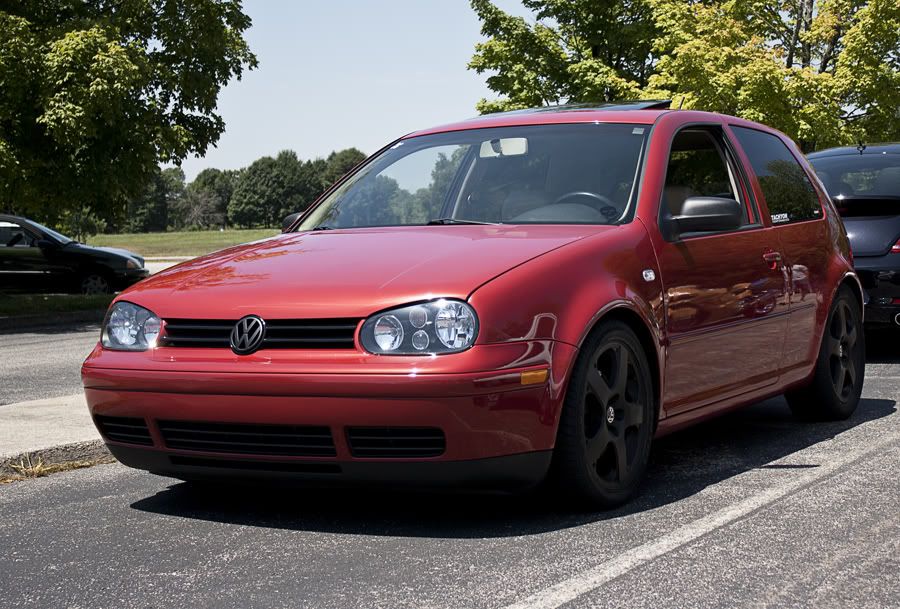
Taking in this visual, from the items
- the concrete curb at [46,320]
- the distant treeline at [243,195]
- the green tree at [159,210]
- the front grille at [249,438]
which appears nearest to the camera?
the front grille at [249,438]

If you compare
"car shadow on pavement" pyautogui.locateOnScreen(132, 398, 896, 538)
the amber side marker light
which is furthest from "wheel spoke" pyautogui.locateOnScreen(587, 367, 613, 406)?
"car shadow on pavement" pyautogui.locateOnScreen(132, 398, 896, 538)

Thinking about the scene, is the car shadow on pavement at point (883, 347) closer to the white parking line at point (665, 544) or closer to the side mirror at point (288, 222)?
the white parking line at point (665, 544)

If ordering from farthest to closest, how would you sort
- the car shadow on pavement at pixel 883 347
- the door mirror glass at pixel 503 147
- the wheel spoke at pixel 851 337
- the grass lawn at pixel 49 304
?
the grass lawn at pixel 49 304, the car shadow on pavement at pixel 883 347, the wheel spoke at pixel 851 337, the door mirror glass at pixel 503 147

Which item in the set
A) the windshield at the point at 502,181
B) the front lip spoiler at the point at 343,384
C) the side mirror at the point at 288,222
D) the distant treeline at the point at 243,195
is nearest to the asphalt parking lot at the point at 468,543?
the front lip spoiler at the point at 343,384

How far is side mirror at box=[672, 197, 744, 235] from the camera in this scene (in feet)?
17.8

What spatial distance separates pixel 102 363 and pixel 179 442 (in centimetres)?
45

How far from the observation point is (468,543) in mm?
4387

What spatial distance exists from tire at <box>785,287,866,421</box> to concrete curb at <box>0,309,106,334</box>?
42.0 feet

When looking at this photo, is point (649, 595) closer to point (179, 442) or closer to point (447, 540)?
point (447, 540)

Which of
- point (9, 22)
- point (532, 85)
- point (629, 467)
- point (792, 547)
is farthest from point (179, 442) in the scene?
point (532, 85)

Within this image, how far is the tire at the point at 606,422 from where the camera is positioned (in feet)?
15.1

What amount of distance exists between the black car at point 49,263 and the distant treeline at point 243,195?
118 meters

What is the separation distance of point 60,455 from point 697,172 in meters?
3.37

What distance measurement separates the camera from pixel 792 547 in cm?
423
